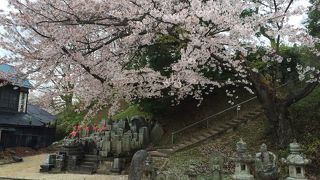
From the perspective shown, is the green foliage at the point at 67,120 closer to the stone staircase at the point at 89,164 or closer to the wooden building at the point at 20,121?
the wooden building at the point at 20,121

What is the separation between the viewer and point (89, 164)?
50.6 ft

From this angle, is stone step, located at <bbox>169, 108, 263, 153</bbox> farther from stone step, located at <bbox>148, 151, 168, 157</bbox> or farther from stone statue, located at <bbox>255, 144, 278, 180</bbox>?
stone statue, located at <bbox>255, 144, 278, 180</bbox>

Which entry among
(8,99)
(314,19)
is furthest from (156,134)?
(8,99)

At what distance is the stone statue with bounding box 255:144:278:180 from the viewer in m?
7.38

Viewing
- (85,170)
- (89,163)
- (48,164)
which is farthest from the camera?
(48,164)

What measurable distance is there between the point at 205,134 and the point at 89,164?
6.11 metres

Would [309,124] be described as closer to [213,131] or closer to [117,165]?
[213,131]

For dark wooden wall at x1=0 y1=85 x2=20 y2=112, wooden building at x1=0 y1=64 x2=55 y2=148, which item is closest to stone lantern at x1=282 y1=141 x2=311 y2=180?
wooden building at x1=0 y1=64 x2=55 y2=148

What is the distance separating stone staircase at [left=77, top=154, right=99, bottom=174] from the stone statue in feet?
29.8

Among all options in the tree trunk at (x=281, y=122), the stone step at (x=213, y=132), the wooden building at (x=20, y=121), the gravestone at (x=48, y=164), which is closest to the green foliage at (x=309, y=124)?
the tree trunk at (x=281, y=122)

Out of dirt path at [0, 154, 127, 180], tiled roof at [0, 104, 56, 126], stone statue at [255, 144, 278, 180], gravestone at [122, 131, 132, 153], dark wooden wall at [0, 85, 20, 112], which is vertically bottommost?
A: dirt path at [0, 154, 127, 180]

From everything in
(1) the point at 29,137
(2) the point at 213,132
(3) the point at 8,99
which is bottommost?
(1) the point at 29,137

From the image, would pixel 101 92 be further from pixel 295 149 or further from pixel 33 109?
pixel 33 109

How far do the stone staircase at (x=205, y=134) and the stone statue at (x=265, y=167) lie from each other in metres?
7.06
